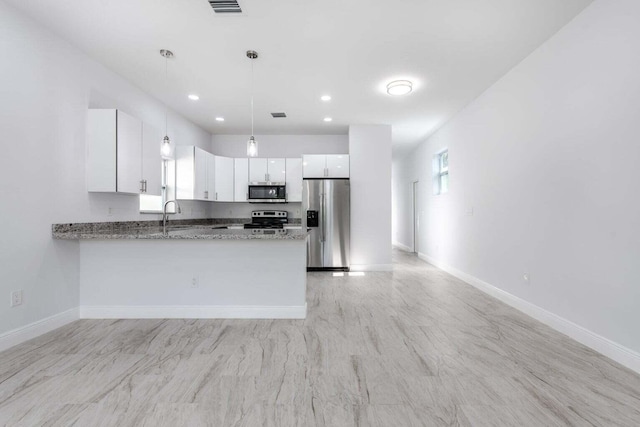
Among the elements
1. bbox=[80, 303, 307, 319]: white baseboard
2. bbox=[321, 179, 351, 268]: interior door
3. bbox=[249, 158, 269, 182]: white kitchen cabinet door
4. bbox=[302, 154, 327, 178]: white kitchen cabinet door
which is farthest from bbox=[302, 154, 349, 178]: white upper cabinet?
bbox=[80, 303, 307, 319]: white baseboard

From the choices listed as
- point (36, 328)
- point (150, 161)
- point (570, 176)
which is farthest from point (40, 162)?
point (570, 176)

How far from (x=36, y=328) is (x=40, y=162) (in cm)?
148

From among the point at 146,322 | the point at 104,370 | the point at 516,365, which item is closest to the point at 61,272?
the point at 146,322

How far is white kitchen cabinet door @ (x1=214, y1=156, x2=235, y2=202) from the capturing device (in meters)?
5.57

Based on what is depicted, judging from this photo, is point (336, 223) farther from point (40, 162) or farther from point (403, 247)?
point (403, 247)

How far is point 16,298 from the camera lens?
2.44 meters

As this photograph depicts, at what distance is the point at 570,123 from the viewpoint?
8.51ft

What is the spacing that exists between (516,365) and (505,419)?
68 centimetres

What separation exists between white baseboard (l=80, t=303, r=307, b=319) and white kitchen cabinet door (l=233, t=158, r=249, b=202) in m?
2.95

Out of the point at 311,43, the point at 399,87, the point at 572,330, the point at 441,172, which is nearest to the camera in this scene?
the point at 572,330

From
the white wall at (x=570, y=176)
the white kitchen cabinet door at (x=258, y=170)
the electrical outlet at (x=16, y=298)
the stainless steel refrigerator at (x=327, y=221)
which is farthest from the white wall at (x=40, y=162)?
the white wall at (x=570, y=176)

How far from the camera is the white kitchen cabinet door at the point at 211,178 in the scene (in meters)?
5.26

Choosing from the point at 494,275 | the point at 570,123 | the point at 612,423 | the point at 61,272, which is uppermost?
the point at 570,123

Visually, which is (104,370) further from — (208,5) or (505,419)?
(208,5)
